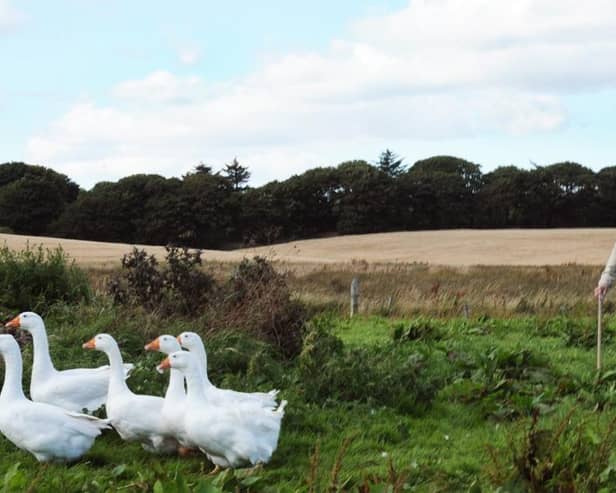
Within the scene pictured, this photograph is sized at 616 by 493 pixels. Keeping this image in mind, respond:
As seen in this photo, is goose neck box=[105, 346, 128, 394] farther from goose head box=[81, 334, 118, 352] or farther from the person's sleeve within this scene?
the person's sleeve

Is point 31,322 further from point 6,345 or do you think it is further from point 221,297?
point 221,297

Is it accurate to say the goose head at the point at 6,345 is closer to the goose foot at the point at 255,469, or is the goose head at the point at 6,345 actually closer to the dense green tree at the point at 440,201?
the goose foot at the point at 255,469

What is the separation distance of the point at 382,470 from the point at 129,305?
7.43m

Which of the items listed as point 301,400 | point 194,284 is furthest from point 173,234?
point 301,400

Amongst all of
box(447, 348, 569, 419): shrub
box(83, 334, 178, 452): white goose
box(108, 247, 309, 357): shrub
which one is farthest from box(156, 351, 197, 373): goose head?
box(108, 247, 309, 357): shrub

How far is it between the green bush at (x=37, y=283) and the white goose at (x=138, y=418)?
6.30m

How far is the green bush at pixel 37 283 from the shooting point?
1388cm

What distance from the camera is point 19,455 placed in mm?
7387

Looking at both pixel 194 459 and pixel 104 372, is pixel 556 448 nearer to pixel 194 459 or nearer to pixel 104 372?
pixel 194 459

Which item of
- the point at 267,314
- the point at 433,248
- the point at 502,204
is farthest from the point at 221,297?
the point at 502,204

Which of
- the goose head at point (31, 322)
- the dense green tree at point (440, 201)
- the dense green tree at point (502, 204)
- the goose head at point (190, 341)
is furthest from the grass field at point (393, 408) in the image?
the dense green tree at point (502, 204)

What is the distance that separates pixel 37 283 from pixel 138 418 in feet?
25.7

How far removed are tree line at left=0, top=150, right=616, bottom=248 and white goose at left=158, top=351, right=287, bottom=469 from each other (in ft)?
171

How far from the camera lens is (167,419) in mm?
7168
